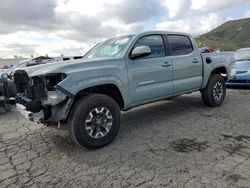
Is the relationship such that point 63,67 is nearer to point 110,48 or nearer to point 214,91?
point 110,48

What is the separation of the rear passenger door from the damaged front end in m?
2.53

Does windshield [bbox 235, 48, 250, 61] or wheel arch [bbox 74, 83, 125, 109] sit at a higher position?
windshield [bbox 235, 48, 250, 61]

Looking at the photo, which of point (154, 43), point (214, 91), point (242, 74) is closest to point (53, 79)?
point (154, 43)

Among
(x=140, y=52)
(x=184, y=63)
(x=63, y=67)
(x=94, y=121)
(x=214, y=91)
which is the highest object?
(x=140, y=52)

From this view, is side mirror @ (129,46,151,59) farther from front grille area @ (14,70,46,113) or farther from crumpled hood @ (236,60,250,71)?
crumpled hood @ (236,60,250,71)

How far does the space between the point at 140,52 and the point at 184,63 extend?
1.54 m

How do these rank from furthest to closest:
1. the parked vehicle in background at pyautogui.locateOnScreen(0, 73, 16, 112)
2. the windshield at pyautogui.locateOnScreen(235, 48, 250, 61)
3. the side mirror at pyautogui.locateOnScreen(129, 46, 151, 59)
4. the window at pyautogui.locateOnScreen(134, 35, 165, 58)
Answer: the windshield at pyautogui.locateOnScreen(235, 48, 250, 61) < the parked vehicle in background at pyautogui.locateOnScreen(0, 73, 16, 112) < the window at pyautogui.locateOnScreen(134, 35, 165, 58) < the side mirror at pyautogui.locateOnScreen(129, 46, 151, 59)

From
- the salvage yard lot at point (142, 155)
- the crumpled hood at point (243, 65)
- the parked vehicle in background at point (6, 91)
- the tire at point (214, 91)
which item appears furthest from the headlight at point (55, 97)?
the crumpled hood at point (243, 65)

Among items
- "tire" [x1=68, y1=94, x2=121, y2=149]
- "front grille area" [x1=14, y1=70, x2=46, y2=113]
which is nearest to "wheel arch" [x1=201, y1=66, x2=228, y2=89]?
"tire" [x1=68, y1=94, x2=121, y2=149]

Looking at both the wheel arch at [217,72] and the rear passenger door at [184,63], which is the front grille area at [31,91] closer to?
the rear passenger door at [184,63]

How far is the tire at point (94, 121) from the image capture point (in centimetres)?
399

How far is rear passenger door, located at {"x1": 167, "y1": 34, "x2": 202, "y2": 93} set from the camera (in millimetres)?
5632

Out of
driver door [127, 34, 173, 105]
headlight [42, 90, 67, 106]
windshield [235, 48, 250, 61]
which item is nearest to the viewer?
headlight [42, 90, 67, 106]

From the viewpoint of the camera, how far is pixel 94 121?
4.21 metres
